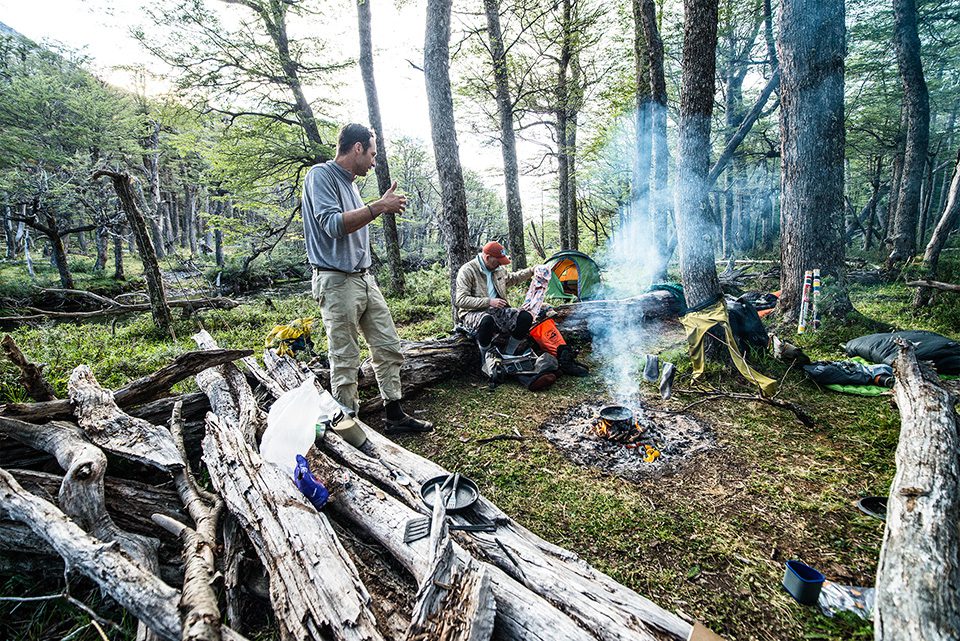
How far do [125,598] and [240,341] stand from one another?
5.95 m

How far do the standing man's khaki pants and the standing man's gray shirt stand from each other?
121 mm

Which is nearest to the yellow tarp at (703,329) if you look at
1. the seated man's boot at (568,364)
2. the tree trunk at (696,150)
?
the tree trunk at (696,150)

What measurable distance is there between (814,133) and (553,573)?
21.3 feet

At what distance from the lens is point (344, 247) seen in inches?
129

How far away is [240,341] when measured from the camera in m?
6.75

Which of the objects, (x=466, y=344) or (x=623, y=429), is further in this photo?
(x=466, y=344)

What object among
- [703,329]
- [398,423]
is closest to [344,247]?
[398,423]

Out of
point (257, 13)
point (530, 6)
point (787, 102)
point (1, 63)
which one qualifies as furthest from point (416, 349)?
point (1, 63)

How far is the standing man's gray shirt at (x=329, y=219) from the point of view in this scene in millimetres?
3117

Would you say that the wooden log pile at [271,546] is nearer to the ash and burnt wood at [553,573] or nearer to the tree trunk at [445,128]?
the ash and burnt wood at [553,573]

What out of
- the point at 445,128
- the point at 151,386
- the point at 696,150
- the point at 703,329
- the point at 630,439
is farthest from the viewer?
the point at 445,128

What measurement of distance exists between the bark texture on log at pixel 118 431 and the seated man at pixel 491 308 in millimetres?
3153

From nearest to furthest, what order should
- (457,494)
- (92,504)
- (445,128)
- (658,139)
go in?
(92,504), (457,494), (445,128), (658,139)

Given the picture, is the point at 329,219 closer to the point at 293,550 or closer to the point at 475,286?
the point at 293,550
